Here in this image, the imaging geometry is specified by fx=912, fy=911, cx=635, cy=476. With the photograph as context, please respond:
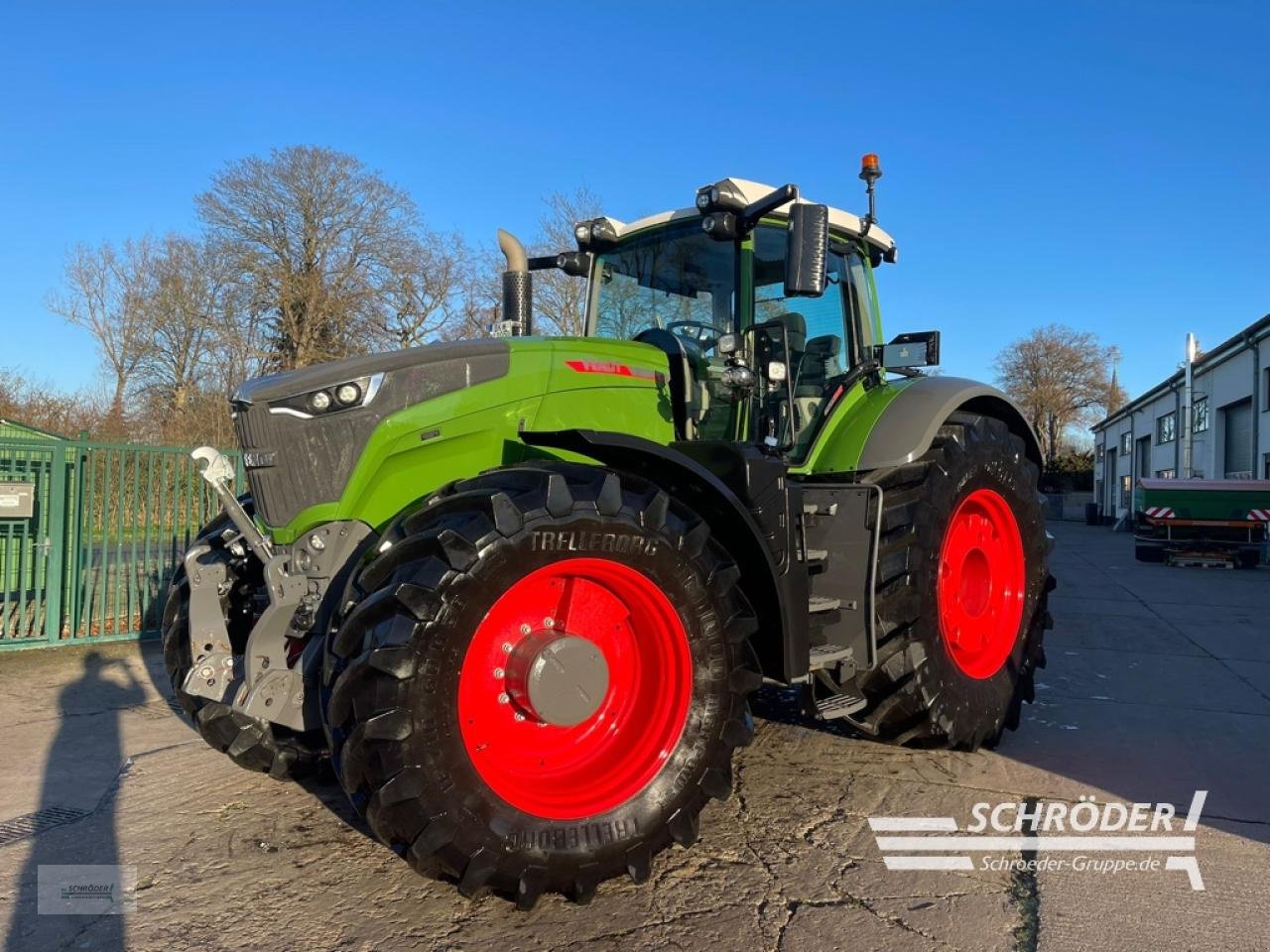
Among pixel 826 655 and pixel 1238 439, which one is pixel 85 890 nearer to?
pixel 826 655

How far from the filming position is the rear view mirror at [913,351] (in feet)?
15.1

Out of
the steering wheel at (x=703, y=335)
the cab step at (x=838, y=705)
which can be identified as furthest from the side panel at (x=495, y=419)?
the cab step at (x=838, y=705)

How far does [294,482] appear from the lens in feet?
10.1

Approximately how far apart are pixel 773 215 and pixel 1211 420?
1030 inches

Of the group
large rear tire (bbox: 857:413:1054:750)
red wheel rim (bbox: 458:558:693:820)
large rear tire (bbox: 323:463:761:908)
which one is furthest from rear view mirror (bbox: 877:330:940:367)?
red wheel rim (bbox: 458:558:693:820)

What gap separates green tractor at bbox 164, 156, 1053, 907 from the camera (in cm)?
261

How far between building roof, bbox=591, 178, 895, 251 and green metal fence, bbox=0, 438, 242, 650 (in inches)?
207

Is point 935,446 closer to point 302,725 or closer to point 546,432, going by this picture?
Result: point 546,432

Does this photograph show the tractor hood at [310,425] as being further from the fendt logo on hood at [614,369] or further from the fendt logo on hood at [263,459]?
the fendt logo on hood at [614,369]

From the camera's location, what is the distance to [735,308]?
13.8 feet

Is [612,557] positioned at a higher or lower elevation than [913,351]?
lower

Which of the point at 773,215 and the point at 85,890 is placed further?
the point at 773,215

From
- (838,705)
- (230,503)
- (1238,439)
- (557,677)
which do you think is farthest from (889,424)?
(1238,439)

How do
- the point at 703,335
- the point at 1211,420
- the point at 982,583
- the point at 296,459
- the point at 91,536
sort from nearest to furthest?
the point at 296,459 → the point at 703,335 → the point at 982,583 → the point at 91,536 → the point at 1211,420
